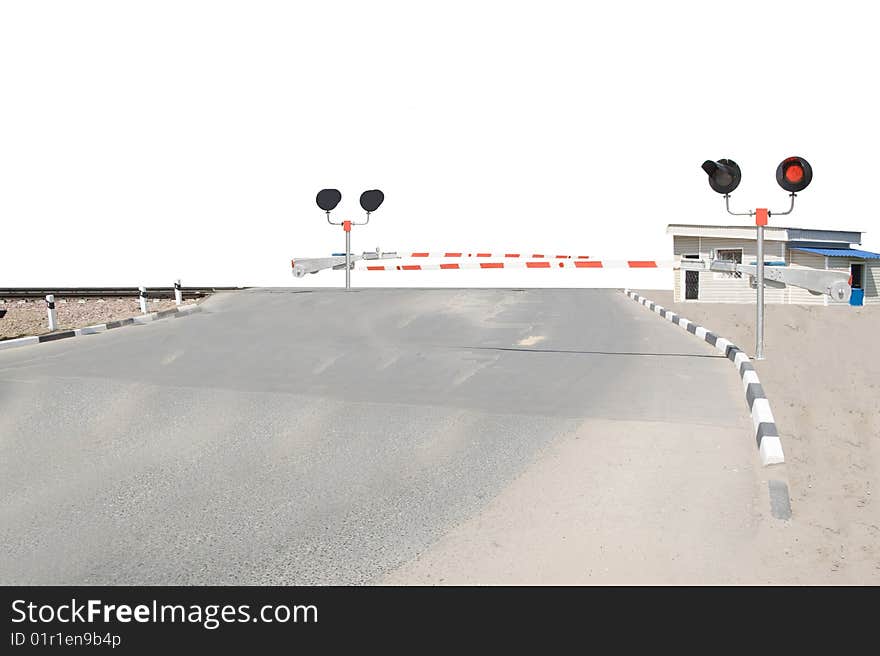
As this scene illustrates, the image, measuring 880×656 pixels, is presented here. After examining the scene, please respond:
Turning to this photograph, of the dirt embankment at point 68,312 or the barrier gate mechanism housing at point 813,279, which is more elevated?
the barrier gate mechanism housing at point 813,279

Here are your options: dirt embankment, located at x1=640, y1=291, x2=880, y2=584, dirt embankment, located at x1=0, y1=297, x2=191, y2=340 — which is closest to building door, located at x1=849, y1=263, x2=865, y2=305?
dirt embankment, located at x1=640, y1=291, x2=880, y2=584

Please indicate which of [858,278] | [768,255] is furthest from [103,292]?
[858,278]

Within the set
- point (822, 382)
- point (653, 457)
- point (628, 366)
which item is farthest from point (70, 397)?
point (822, 382)

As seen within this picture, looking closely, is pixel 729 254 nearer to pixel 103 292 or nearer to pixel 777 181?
pixel 777 181

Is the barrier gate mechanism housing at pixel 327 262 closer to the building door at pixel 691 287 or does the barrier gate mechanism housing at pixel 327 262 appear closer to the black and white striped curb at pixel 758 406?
the black and white striped curb at pixel 758 406

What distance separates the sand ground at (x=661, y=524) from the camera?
4051 millimetres

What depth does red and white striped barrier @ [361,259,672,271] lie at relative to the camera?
53.2 ft

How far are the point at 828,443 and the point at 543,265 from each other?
12339 millimetres

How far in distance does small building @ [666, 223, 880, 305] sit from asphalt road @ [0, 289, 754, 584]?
14.2 meters

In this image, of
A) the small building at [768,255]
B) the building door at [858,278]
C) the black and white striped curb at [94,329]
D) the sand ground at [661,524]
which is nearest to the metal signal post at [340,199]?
the black and white striped curb at [94,329]

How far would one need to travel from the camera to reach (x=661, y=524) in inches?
182

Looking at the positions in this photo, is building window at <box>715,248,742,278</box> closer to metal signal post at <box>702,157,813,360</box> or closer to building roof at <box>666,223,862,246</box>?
building roof at <box>666,223,862,246</box>

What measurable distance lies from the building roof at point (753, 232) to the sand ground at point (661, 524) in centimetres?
1929
